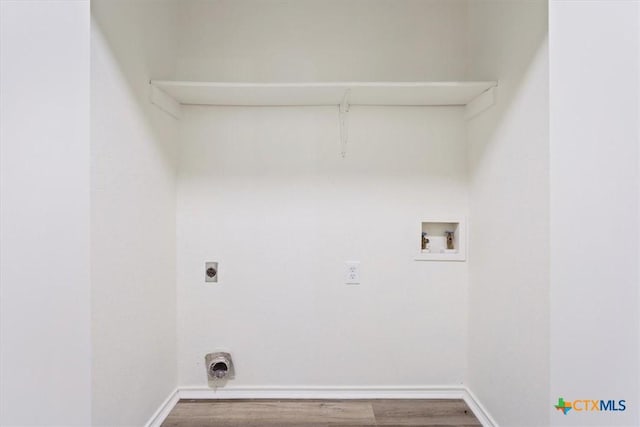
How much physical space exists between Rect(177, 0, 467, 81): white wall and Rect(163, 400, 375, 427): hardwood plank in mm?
1837

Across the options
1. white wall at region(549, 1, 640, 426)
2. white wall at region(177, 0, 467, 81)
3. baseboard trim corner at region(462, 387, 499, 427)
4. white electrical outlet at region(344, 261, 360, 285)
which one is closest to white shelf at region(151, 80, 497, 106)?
white wall at region(177, 0, 467, 81)

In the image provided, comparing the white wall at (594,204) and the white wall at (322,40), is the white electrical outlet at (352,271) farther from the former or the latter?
the white wall at (322,40)

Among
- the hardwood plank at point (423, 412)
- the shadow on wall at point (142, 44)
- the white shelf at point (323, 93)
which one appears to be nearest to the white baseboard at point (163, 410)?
the hardwood plank at point (423, 412)

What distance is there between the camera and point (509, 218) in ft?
4.84

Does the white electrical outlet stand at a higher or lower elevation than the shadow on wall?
lower

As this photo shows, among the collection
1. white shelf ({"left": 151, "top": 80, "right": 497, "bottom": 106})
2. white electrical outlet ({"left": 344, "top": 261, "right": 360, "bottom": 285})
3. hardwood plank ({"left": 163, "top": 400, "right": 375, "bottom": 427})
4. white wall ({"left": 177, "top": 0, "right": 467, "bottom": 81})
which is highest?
white wall ({"left": 177, "top": 0, "right": 467, "bottom": 81})

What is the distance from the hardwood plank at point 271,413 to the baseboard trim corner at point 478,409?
1.80 ft

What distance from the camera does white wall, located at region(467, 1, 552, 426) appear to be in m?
1.25

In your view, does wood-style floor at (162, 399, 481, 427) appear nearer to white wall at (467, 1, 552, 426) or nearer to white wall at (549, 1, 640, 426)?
white wall at (467, 1, 552, 426)

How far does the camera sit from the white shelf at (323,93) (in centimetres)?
161

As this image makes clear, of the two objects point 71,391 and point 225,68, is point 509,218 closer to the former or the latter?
point 225,68

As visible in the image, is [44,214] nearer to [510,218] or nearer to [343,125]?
[343,125]

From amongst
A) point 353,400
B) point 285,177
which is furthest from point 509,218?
point 353,400

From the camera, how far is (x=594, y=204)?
45.3 inches
